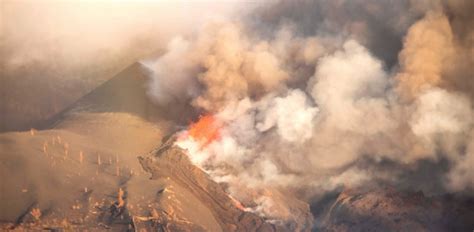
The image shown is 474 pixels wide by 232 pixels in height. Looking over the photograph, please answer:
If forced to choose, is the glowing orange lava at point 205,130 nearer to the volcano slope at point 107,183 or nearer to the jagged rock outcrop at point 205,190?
the volcano slope at point 107,183

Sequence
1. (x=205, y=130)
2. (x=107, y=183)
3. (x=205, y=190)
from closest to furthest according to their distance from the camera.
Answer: (x=107, y=183)
(x=205, y=190)
(x=205, y=130)

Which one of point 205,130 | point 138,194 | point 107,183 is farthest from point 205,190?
point 107,183

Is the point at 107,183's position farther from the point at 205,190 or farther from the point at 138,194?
the point at 205,190

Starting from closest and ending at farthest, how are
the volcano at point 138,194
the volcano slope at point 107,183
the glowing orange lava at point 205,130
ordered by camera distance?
the volcano slope at point 107,183 → the volcano at point 138,194 → the glowing orange lava at point 205,130

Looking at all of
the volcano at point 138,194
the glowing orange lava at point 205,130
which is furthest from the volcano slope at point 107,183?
the glowing orange lava at point 205,130

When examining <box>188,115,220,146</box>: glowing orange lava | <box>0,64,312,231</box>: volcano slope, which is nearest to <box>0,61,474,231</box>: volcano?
<box>0,64,312,231</box>: volcano slope

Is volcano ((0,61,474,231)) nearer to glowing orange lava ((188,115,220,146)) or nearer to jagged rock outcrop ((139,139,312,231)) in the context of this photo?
jagged rock outcrop ((139,139,312,231))

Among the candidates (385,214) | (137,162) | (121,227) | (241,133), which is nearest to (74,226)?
(121,227)

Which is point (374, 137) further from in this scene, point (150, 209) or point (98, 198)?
point (98, 198)

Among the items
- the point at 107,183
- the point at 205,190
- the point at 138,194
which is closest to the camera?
the point at 138,194
